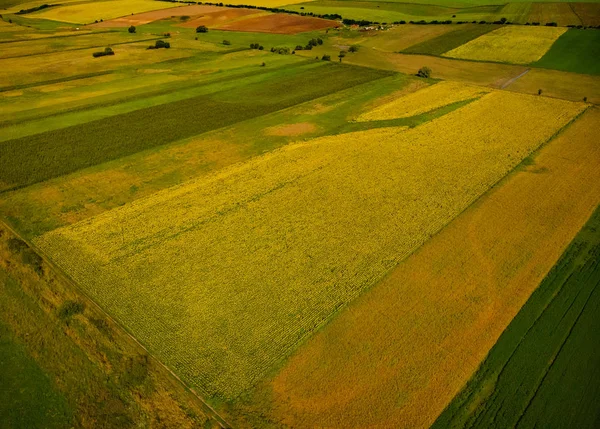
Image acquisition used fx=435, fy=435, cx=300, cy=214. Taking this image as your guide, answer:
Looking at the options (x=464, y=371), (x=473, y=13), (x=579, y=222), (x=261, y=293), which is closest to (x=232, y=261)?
(x=261, y=293)

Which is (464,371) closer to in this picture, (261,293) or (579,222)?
(261,293)

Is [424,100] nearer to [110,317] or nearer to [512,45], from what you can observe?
[512,45]

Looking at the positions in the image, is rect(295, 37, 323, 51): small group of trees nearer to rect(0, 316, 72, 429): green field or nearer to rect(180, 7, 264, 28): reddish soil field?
rect(180, 7, 264, 28): reddish soil field

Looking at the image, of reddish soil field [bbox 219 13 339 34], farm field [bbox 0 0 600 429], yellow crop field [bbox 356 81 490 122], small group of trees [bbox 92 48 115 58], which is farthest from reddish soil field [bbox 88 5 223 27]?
yellow crop field [bbox 356 81 490 122]

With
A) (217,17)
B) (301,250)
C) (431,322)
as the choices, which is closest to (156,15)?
(217,17)

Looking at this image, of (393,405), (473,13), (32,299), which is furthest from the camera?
(473,13)

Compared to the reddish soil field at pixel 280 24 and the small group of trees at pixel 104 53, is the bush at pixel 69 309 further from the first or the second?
the reddish soil field at pixel 280 24
